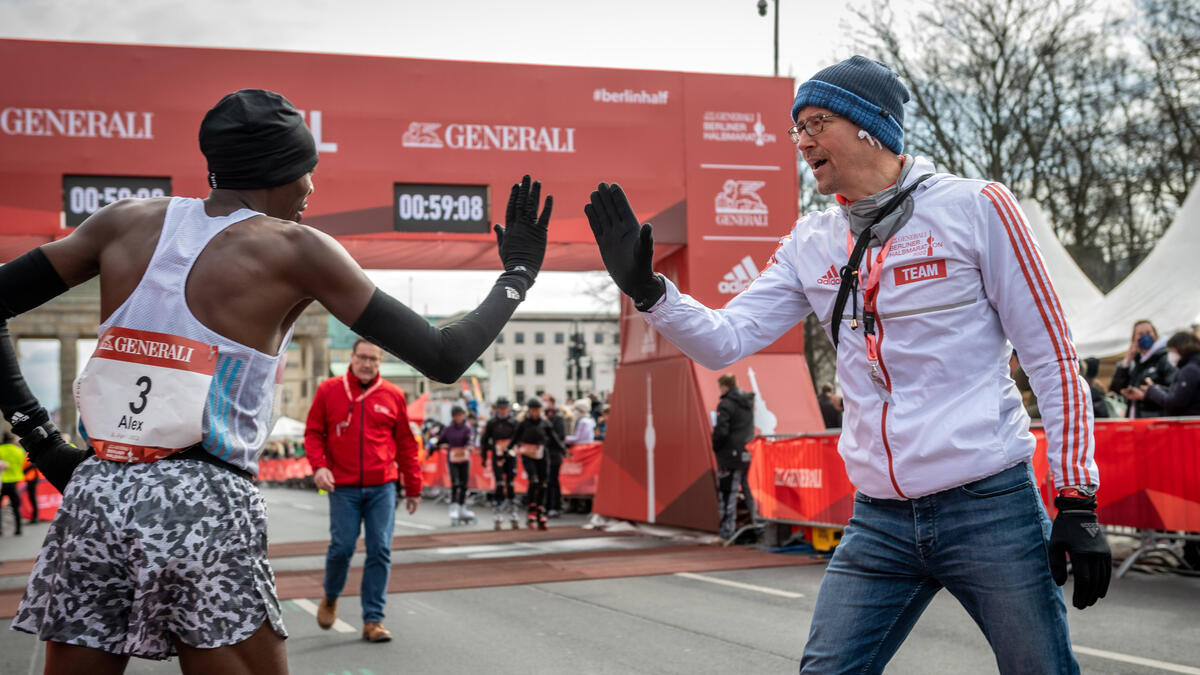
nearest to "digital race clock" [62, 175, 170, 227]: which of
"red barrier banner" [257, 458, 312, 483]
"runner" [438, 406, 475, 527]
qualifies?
"runner" [438, 406, 475, 527]

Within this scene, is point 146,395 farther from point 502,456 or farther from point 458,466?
point 458,466

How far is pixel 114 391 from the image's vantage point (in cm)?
241

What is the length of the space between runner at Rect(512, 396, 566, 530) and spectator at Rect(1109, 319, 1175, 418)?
826 centimetres

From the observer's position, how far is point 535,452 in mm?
17172

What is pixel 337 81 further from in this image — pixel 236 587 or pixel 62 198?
pixel 236 587

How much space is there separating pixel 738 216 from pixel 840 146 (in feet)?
37.3

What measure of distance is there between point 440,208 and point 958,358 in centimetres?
1095

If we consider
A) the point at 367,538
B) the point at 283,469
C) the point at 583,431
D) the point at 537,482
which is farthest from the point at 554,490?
the point at 283,469

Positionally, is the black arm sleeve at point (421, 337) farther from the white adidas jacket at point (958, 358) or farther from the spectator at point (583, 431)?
the spectator at point (583, 431)

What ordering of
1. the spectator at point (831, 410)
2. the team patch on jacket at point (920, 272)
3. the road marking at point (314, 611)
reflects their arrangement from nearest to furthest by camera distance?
the team patch on jacket at point (920, 272)
the road marking at point (314, 611)
the spectator at point (831, 410)

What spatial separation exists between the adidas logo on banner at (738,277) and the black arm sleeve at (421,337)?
11.7 metres

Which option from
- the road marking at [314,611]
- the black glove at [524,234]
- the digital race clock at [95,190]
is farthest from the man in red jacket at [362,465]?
the digital race clock at [95,190]

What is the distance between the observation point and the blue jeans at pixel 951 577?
263cm

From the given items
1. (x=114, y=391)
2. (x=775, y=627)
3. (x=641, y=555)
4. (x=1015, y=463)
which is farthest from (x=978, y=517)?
(x=641, y=555)
